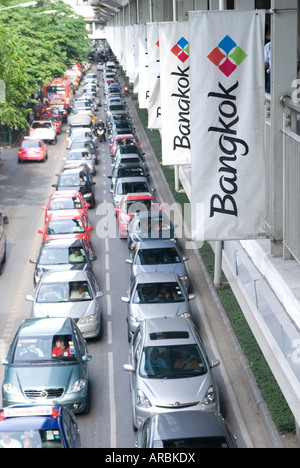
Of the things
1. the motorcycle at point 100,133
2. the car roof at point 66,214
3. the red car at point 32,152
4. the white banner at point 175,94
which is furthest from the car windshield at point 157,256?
the motorcycle at point 100,133

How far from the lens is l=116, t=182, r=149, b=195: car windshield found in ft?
108

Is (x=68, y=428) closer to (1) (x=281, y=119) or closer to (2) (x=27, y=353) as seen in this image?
(2) (x=27, y=353)

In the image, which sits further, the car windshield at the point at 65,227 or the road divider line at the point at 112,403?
the car windshield at the point at 65,227

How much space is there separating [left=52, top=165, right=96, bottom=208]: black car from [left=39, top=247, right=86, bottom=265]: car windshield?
401 inches

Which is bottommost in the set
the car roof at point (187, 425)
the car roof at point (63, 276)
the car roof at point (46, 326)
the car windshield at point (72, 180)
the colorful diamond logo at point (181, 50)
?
the car windshield at point (72, 180)

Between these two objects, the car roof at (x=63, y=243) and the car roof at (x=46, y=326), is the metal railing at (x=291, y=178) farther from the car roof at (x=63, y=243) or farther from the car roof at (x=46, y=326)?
the car roof at (x=63, y=243)

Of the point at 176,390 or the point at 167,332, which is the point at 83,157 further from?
the point at 176,390

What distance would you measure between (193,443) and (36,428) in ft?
7.18

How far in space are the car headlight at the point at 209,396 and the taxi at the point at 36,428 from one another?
2.64 m

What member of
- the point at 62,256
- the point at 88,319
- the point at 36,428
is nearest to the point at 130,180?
the point at 62,256

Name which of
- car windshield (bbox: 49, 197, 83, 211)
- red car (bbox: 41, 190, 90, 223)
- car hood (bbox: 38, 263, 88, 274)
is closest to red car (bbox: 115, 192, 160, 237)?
red car (bbox: 41, 190, 90, 223)

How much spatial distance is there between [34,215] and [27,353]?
18.4 meters

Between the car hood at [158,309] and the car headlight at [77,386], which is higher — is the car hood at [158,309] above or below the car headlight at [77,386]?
above

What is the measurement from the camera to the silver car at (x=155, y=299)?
64.0 ft
